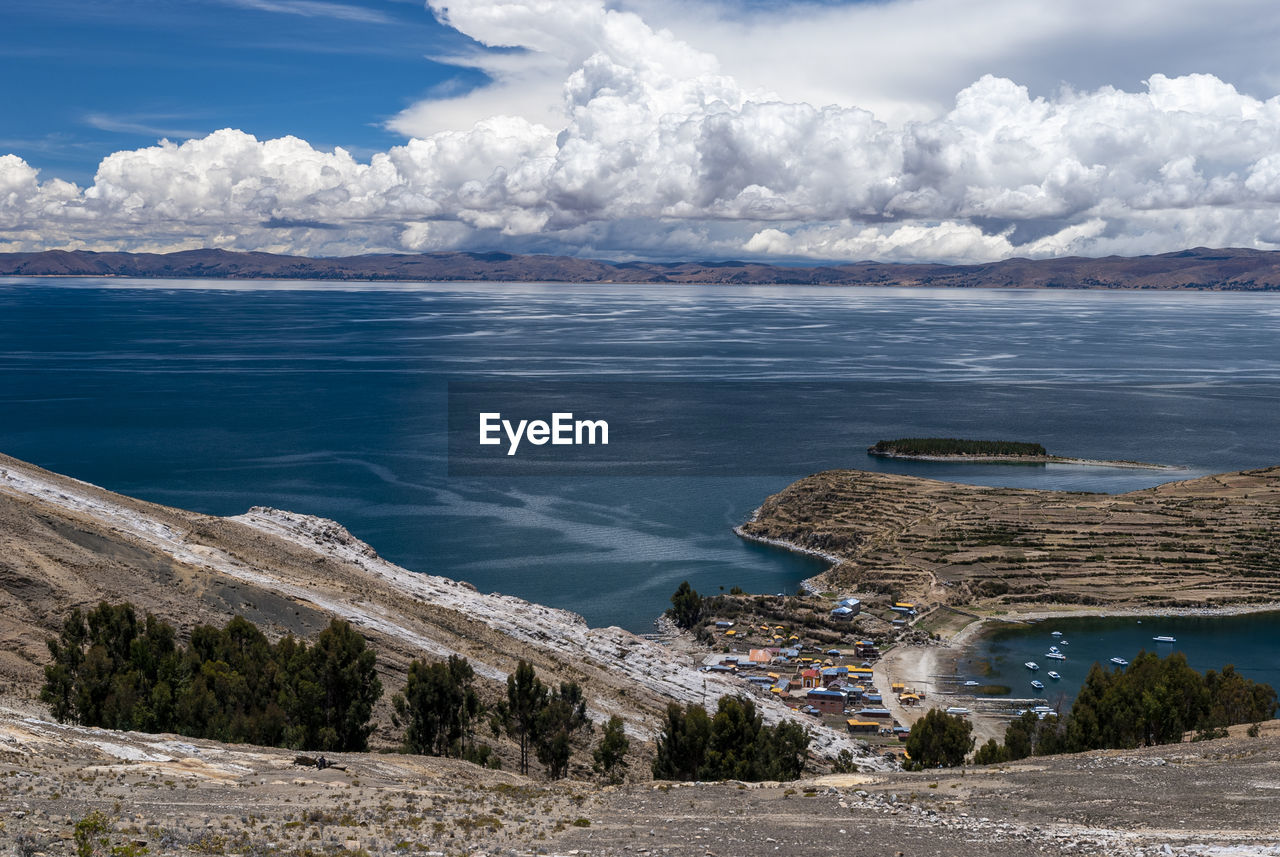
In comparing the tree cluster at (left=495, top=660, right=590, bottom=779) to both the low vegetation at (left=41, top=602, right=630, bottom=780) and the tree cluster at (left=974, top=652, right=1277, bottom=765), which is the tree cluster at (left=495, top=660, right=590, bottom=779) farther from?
the tree cluster at (left=974, top=652, right=1277, bottom=765)

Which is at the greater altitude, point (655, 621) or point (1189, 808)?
point (1189, 808)

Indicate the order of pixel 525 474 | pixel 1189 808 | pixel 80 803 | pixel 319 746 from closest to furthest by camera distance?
pixel 80 803 < pixel 1189 808 < pixel 319 746 < pixel 525 474

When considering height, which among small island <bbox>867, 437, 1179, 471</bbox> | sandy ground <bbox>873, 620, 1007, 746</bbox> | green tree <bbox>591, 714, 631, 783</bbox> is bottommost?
sandy ground <bbox>873, 620, 1007, 746</bbox>

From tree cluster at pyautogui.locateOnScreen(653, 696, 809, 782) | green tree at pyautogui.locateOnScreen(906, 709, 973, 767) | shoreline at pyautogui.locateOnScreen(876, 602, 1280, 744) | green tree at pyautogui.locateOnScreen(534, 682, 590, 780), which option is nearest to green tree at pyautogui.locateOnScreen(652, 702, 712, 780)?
tree cluster at pyautogui.locateOnScreen(653, 696, 809, 782)

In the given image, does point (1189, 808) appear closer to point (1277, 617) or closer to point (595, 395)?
point (1277, 617)

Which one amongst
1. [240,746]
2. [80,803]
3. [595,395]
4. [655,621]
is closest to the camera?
[80,803]

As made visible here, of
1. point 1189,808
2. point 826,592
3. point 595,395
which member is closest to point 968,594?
point 826,592

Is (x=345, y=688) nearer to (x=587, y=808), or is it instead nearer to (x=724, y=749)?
(x=587, y=808)
